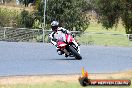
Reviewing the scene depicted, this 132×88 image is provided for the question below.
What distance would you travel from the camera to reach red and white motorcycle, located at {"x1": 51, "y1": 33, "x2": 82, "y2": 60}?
66.6ft

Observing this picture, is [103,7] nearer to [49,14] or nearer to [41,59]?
[49,14]

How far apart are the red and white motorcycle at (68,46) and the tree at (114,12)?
29.5 meters

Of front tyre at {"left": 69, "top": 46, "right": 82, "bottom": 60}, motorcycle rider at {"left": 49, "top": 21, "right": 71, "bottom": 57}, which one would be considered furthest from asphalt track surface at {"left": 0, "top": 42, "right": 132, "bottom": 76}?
motorcycle rider at {"left": 49, "top": 21, "right": 71, "bottom": 57}

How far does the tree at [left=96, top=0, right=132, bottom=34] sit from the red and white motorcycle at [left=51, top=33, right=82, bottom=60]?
29.5m

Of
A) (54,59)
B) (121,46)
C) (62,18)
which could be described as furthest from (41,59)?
(62,18)

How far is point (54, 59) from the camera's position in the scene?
66.3 ft

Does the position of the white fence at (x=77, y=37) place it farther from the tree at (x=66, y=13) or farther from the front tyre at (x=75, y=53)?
the front tyre at (x=75, y=53)

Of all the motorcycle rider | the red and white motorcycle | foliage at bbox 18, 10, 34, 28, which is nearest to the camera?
the motorcycle rider

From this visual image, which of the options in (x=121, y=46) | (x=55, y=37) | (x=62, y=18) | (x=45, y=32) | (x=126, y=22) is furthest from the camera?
(x=126, y=22)

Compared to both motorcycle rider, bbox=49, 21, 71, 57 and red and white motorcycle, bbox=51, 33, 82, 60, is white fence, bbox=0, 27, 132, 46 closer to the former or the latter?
red and white motorcycle, bbox=51, 33, 82, 60

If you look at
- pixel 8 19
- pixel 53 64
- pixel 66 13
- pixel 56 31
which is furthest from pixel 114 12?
pixel 53 64

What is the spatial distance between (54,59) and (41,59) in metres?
0.58

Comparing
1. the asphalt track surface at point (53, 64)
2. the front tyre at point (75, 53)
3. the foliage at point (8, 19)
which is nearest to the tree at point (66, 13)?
the foliage at point (8, 19)

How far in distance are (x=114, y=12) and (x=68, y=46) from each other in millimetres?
32785
